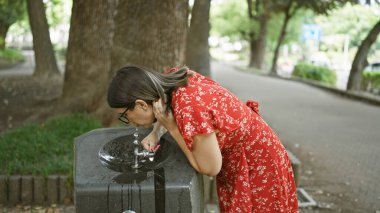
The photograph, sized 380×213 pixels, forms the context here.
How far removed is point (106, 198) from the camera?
1923 mm

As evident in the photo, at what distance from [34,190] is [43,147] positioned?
2.62 ft

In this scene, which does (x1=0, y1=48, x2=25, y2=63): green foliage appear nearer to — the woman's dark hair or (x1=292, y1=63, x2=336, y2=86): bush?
(x1=292, y1=63, x2=336, y2=86): bush

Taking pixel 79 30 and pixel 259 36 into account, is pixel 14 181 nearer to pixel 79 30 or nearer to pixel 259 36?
pixel 79 30

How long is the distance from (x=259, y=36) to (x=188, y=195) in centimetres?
2756

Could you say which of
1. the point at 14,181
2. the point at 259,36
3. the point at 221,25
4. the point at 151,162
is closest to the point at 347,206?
the point at 151,162

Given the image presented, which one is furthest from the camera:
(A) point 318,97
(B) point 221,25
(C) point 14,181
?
(B) point 221,25

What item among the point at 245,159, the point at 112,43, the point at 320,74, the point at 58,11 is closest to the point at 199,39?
the point at 112,43

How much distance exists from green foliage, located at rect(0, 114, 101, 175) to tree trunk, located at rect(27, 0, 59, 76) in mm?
7600

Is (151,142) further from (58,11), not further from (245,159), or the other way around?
(58,11)

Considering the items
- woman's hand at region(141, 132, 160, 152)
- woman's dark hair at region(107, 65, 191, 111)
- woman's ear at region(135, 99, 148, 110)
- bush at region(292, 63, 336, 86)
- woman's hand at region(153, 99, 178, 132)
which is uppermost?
woman's dark hair at region(107, 65, 191, 111)

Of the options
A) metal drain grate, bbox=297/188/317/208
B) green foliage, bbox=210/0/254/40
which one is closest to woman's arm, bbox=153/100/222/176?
metal drain grate, bbox=297/188/317/208

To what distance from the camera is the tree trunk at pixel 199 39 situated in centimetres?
1173

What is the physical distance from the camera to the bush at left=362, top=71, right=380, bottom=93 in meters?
17.4

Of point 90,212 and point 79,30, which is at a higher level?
point 79,30
